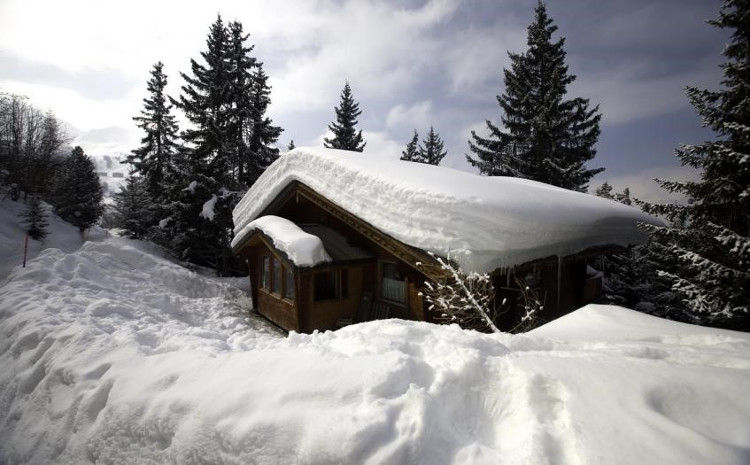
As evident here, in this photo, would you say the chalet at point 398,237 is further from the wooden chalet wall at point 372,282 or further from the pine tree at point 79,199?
the pine tree at point 79,199

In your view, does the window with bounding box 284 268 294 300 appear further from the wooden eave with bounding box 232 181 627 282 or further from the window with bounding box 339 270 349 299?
the window with bounding box 339 270 349 299

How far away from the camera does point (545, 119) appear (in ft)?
54.5

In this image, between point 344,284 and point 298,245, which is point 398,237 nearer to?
point 298,245

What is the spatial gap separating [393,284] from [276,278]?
4142mm

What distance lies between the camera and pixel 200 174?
17.4 m

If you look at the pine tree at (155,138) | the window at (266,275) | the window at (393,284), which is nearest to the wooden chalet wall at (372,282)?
the window at (393,284)

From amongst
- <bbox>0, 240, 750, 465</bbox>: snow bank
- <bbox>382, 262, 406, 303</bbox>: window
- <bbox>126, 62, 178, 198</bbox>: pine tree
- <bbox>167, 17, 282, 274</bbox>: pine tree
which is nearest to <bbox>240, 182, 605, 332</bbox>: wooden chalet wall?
<bbox>382, 262, 406, 303</bbox>: window

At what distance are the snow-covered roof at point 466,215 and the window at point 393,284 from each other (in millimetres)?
2268

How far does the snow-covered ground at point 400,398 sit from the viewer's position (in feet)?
6.00

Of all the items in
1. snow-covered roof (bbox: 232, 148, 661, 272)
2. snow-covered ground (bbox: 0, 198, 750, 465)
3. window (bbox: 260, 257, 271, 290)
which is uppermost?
snow-covered roof (bbox: 232, 148, 661, 272)

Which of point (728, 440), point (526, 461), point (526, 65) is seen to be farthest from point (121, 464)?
point (526, 65)

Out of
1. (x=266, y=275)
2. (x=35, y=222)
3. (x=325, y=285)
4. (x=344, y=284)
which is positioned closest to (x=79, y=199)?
(x=35, y=222)

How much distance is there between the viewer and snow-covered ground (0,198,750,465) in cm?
183

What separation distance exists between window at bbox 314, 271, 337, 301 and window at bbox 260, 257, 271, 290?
2.31 m
